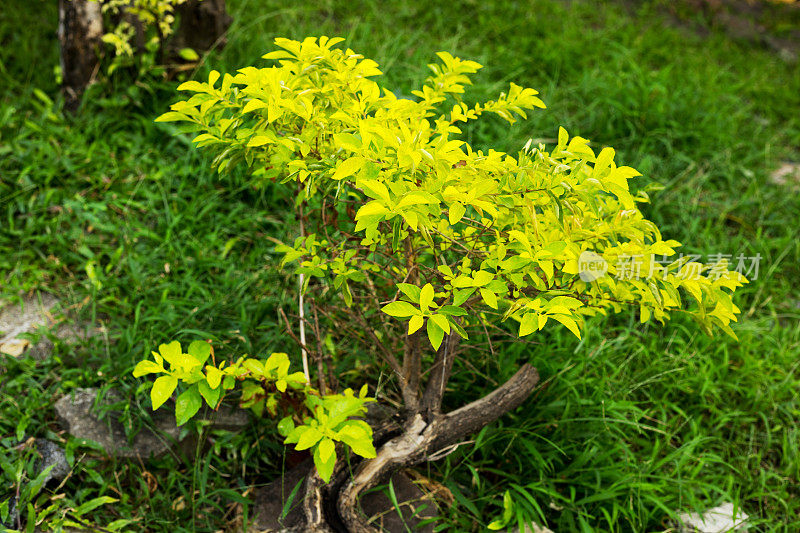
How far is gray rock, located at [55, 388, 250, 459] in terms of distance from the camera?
2.12 meters

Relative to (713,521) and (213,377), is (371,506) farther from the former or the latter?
(713,521)

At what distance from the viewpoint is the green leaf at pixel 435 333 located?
53.2 inches

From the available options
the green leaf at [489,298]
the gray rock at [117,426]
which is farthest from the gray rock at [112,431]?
the green leaf at [489,298]

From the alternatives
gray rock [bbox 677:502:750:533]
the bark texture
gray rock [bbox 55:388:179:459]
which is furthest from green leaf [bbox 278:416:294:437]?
gray rock [bbox 677:502:750:533]

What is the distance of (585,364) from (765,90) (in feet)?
11.1

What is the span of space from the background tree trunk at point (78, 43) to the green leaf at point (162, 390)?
2.19 metres

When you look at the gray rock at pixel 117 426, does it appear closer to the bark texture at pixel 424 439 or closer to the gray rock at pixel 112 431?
the gray rock at pixel 112 431

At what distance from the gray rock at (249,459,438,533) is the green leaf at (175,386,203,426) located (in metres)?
0.48

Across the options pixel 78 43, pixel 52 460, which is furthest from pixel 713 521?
pixel 78 43

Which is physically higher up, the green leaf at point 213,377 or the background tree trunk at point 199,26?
the background tree trunk at point 199,26

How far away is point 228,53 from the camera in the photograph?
3447 millimetres

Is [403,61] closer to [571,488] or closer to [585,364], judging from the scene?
[585,364]

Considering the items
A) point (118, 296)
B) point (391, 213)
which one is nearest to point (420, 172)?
point (391, 213)

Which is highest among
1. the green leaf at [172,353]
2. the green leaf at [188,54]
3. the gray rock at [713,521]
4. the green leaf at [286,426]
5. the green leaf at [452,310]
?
the green leaf at [452,310]
